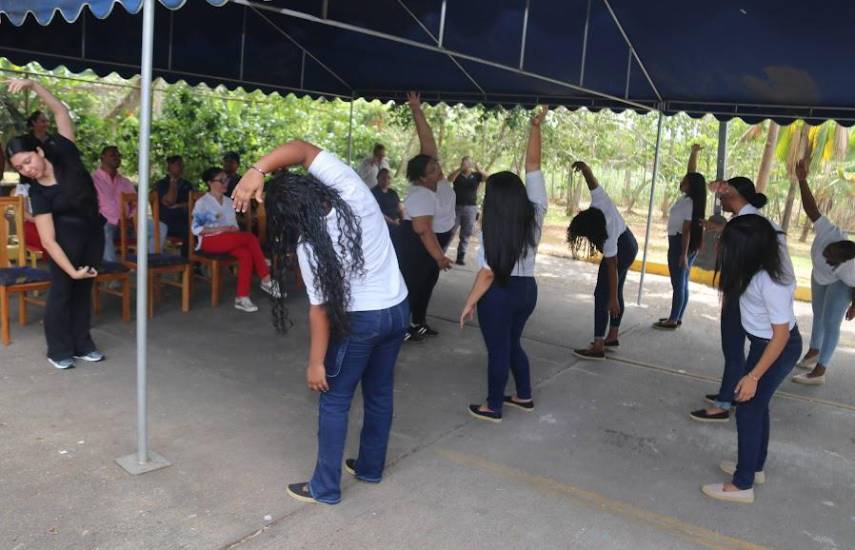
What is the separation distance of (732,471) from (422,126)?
10.2 feet

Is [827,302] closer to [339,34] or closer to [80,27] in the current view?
[339,34]

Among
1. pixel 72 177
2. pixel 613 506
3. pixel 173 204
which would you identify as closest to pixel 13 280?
pixel 72 177

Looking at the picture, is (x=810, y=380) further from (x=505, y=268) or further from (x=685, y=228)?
(x=505, y=268)

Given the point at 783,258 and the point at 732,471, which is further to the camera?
the point at 732,471

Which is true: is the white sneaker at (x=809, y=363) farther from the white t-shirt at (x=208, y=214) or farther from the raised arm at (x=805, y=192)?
the white t-shirt at (x=208, y=214)

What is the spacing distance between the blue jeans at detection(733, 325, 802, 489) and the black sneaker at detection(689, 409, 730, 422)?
104 centimetres

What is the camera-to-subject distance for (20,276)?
502 cm

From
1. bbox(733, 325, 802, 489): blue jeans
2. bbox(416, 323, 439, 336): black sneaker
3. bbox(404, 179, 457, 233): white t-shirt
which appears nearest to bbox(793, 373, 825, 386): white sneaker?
bbox(733, 325, 802, 489): blue jeans

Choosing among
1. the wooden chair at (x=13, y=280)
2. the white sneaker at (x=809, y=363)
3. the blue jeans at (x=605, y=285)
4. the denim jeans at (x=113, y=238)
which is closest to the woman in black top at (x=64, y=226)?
the wooden chair at (x=13, y=280)

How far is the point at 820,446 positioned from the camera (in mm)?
4195

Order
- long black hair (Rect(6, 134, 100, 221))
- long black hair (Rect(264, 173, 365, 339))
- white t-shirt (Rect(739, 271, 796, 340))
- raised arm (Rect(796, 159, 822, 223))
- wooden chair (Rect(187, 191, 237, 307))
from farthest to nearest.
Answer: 1. wooden chair (Rect(187, 191, 237, 307))
2. raised arm (Rect(796, 159, 822, 223))
3. long black hair (Rect(6, 134, 100, 221))
4. white t-shirt (Rect(739, 271, 796, 340))
5. long black hair (Rect(264, 173, 365, 339))

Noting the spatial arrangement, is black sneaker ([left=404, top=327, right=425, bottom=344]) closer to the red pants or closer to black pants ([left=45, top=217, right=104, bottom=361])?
the red pants

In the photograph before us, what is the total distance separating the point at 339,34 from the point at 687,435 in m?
5.36

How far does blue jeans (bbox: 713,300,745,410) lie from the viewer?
4250mm
